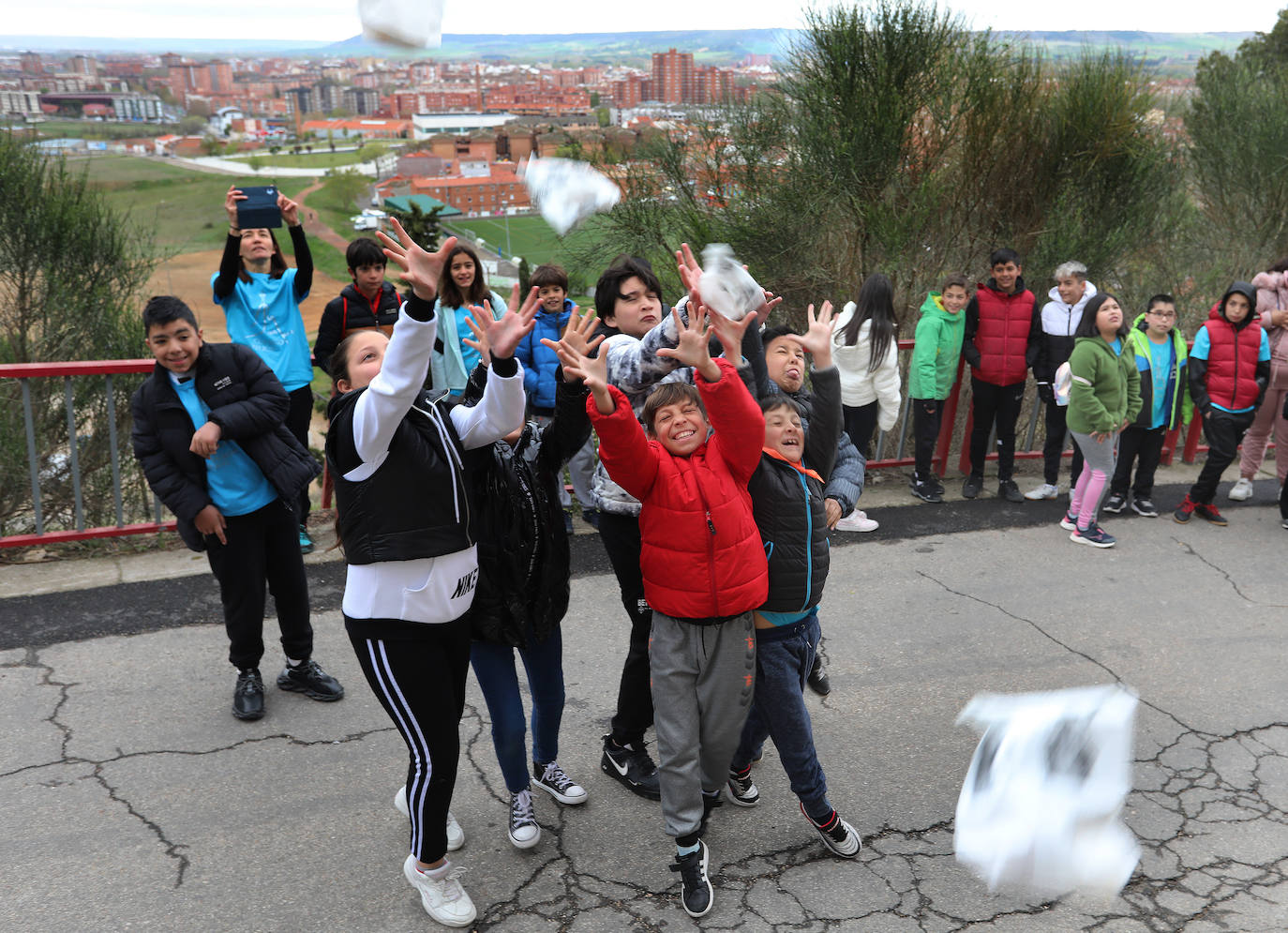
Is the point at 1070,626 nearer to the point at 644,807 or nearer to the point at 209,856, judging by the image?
the point at 644,807

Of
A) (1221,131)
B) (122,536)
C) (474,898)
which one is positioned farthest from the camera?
(1221,131)

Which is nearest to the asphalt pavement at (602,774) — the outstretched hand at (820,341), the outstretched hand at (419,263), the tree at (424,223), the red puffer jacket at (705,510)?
the red puffer jacket at (705,510)

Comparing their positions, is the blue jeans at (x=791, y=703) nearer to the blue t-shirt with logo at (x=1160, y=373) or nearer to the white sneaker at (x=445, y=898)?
the white sneaker at (x=445, y=898)

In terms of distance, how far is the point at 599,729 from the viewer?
409cm

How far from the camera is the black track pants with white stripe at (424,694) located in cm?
277

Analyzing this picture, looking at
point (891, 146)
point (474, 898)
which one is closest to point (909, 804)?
point (474, 898)

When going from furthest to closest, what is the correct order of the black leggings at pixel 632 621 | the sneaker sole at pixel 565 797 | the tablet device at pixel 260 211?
the tablet device at pixel 260 211 < the sneaker sole at pixel 565 797 < the black leggings at pixel 632 621

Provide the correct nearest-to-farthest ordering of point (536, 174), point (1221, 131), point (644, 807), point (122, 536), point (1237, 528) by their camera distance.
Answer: point (644, 807) < point (536, 174) < point (122, 536) < point (1237, 528) < point (1221, 131)

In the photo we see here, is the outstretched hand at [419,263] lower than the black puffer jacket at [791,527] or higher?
higher

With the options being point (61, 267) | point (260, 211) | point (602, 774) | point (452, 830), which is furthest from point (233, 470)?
point (61, 267)

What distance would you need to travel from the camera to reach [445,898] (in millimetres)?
2969

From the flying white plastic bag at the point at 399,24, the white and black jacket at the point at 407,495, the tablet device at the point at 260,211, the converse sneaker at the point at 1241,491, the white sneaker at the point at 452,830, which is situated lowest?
the converse sneaker at the point at 1241,491

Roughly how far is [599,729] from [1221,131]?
47.8 feet

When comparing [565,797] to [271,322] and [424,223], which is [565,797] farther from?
[424,223]
